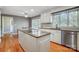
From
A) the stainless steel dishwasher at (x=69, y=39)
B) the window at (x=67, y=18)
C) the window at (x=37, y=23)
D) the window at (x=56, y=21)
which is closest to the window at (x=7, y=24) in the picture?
the window at (x=37, y=23)

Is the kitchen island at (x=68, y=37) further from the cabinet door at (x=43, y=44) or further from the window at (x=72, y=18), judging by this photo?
the cabinet door at (x=43, y=44)

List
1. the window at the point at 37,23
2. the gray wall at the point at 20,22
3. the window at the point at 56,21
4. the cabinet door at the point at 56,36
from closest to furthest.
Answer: the cabinet door at the point at 56,36, the window at the point at 56,21, the window at the point at 37,23, the gray wall at the point at 20,22

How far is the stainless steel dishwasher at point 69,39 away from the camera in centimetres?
388

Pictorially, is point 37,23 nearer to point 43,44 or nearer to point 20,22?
point 20,22

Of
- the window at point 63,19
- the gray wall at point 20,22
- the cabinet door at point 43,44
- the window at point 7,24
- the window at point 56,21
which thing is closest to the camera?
the cabinet door at point 43,44

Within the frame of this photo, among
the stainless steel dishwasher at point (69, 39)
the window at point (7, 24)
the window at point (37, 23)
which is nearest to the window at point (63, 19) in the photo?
the stainless steel dishwasher at point (69, 39)

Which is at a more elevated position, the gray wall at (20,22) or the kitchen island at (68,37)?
the gray wall at (20,22)

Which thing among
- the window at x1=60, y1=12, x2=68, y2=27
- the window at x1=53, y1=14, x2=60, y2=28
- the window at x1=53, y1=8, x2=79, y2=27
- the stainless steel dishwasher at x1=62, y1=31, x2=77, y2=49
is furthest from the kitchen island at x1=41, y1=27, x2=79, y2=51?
the window at x1=53, y1=14, x2=60, y2=28

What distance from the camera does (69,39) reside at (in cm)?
423

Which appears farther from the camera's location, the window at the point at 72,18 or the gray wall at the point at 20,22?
the gray wall at the point at 20,22

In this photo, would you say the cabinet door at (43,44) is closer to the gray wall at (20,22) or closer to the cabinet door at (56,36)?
the cabinet door at (56,36)
